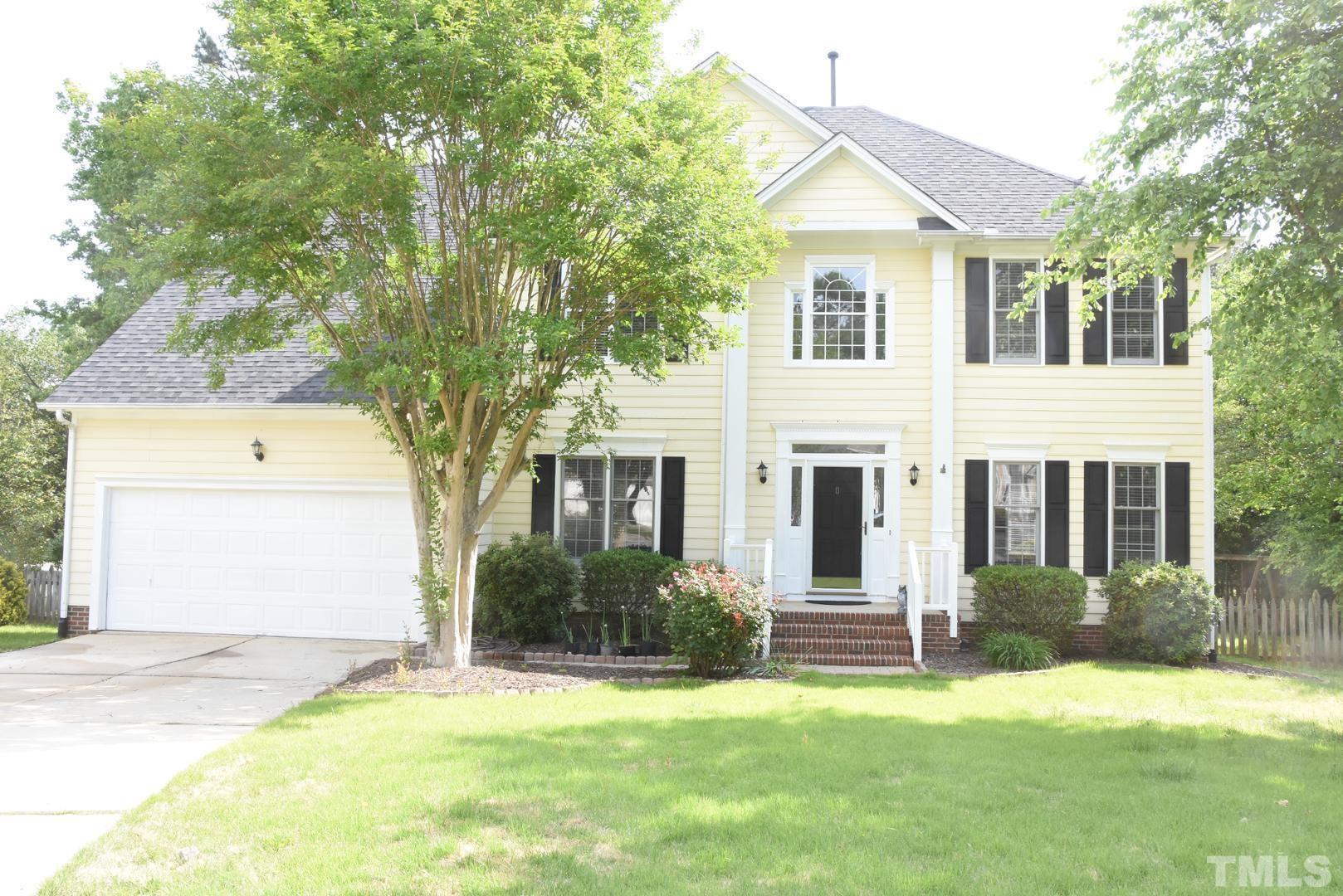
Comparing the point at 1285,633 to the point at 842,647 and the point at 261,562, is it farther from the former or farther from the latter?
the point at 261,562

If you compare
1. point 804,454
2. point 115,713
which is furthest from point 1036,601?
point 115,713

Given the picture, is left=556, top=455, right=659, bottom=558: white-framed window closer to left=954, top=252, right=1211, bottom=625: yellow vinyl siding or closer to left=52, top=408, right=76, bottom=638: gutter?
left=954, top=252, right=1211, bottom=625: yellow vinyl siding

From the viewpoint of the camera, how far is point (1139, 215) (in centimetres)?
858

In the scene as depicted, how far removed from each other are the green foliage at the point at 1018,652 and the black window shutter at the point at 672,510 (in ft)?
14.2

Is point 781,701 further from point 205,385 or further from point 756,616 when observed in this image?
point 205,385

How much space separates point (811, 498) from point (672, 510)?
2008mm

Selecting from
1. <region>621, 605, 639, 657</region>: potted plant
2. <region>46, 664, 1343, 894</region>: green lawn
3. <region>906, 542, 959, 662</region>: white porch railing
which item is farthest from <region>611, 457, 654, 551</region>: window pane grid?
<region>46, 664, 1343, 894</region>: green lawn

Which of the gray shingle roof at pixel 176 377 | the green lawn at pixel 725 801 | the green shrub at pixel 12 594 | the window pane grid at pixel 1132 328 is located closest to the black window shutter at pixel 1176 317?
the window pane grid at pixel 1132 328

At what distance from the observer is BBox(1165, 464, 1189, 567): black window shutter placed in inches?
516

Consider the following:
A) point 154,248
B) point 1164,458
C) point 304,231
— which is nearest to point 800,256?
point 1164,458

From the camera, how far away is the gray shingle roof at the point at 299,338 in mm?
13352

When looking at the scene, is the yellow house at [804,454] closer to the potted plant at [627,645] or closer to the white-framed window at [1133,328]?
the white-framed window at [1133,328]

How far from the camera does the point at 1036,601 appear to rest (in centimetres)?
1239

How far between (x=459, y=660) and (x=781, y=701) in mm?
3599
